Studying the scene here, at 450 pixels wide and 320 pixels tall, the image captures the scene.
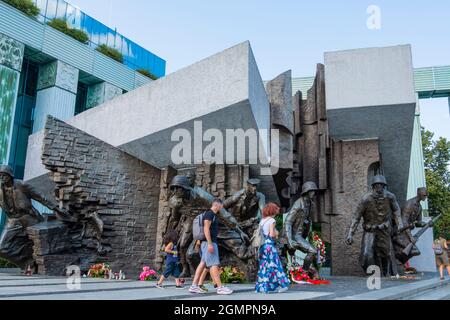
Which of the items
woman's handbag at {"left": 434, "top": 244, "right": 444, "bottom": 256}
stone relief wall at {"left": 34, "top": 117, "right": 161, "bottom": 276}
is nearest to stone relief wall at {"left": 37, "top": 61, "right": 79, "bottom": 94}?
stone relief wall at {"left": 34, "top": 117, "right": 161, "bottom": 276}

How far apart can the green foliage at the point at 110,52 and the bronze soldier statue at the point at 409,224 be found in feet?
71.4

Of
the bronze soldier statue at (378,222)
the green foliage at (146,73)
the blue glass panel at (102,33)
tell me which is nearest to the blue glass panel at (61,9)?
the blue glass panel at (102,33)

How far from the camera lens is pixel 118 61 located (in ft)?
90.7

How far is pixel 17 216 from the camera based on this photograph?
404 inches

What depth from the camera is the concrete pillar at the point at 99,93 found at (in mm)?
26406

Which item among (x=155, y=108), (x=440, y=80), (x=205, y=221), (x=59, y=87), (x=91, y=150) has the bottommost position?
(x=205, y=221)

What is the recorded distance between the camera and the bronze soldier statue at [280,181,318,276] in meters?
8.31

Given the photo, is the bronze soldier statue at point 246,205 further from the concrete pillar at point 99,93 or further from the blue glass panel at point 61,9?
the blue glass panel at point 61,9

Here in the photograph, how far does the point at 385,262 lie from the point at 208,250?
6.29 m

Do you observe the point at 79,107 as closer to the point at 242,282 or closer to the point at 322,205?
the point at 322,205

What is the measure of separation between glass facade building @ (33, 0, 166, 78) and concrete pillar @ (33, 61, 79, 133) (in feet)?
10.5

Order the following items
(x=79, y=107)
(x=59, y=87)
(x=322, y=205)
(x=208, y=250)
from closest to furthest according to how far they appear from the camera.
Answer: (x=208, y=250), (x=322, y=205), (x=59, y=87), (x=79, y=107)

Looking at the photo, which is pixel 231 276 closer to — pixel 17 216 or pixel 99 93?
pixel 17 216
